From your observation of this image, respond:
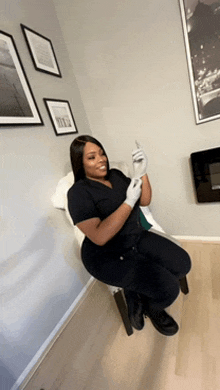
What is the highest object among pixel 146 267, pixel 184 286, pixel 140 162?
pixel 140 162

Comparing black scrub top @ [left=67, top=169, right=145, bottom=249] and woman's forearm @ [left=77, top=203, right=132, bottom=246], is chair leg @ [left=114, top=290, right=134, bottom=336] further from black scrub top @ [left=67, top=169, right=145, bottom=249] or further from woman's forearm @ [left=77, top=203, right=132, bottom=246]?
woman's forearm @ [left=77, top=203, right=132, bottom=246]

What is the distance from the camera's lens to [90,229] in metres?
0.91

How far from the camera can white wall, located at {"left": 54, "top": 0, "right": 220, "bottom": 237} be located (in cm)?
135

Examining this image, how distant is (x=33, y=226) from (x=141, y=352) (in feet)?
3.34

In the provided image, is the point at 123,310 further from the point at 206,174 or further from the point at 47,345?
the point at 206,174

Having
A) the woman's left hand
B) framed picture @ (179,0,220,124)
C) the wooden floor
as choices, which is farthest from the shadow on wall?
framed picture @ (179,0,220,124)

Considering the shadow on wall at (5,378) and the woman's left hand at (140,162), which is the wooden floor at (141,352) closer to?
the shadow on wall at (5,378)

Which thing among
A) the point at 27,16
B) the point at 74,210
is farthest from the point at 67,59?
the point at 74,210

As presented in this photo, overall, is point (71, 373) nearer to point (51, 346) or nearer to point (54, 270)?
point (51, 346)

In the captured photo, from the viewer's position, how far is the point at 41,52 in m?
1.36

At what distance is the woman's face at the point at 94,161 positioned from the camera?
967mm

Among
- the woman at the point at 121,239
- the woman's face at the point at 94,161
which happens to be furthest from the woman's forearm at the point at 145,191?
the woman's face at the point at 94,161

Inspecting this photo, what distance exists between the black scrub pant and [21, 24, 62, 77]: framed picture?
139cm

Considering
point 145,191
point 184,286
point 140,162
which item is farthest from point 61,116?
point 184,286
